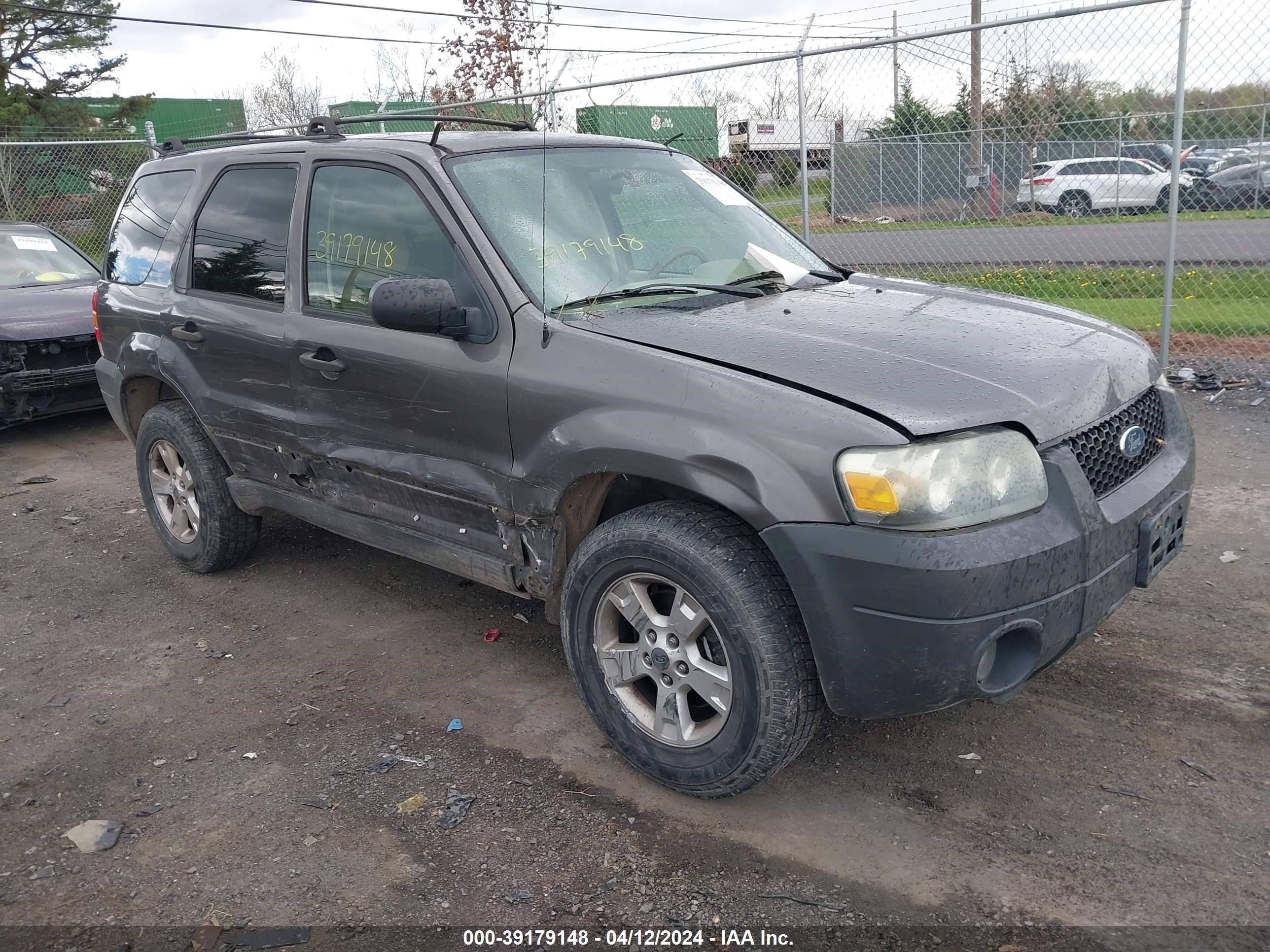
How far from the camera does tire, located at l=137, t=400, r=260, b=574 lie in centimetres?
496

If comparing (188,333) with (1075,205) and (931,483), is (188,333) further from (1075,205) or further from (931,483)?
(1075,205)

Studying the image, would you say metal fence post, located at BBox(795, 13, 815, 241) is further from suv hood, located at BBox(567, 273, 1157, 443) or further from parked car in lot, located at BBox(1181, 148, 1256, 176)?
suv hood, located at BBox(567, 273, 1157, 443)

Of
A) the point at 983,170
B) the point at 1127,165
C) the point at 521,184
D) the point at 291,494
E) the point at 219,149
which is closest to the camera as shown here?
the point at 521,184

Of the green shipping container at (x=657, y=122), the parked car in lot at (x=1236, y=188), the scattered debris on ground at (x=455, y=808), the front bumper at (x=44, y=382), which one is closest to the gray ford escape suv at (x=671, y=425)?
the scattered debris on ground at (x=455, y=808)

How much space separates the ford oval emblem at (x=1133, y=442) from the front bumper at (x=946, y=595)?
32 cm

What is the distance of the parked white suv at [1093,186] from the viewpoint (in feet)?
28.9

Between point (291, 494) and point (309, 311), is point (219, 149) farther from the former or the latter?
point (291, 494)

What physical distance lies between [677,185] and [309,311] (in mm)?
1553

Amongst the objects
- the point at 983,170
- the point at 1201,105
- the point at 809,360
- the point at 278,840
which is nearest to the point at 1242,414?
the point at 1201,105

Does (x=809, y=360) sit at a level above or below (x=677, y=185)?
below

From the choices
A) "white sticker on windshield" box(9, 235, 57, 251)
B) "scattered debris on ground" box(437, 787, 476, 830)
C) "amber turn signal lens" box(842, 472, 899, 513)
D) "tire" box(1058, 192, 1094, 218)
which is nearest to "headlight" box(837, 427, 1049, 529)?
"amber turn signal lens" box(842, 472, 899, 513)

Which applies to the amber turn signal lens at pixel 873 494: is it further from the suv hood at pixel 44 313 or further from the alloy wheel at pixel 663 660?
the suv hood at pixel 44 313

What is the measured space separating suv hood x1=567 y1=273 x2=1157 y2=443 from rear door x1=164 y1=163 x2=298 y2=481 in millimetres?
1590

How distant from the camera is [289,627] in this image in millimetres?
4652
